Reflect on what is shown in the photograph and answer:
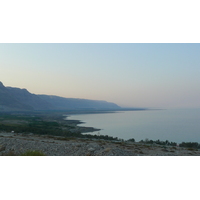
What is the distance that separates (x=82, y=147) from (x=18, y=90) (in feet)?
463

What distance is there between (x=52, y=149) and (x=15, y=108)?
4019 inches

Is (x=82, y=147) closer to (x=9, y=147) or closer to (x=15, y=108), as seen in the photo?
(x=9, y=147)

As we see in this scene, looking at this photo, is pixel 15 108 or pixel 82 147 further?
pixel 15 108

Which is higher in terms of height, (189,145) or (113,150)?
(113,150)

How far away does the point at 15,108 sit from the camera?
10200cm

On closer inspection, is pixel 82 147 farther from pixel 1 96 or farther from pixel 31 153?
pixel 1 96

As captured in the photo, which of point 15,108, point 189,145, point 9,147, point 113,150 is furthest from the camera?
point 15,108

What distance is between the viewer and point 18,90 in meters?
138

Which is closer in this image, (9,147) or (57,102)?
(9,147)

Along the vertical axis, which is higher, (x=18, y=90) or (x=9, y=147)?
(x=18, y=90)


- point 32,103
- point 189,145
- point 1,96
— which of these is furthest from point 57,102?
point 189,145

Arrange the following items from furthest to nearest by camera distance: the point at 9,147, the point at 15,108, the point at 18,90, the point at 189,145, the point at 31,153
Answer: the point at 18,90, the point at 15,108, the point at 189,145, the point at 9,147, the point at 31,153

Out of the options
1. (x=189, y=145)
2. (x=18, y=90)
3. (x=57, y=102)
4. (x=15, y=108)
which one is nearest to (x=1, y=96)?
(x=15, y=108)

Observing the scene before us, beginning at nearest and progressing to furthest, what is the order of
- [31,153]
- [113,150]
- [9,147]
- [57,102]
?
1. [31,153]
2. [113,150]
3. [9,147]
4. [57,102]
